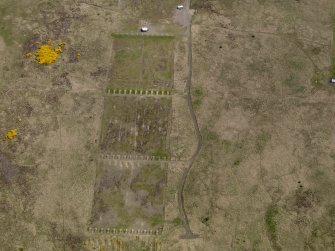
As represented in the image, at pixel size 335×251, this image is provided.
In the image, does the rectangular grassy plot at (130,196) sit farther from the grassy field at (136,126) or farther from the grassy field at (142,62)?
the grassy field at (142,62)

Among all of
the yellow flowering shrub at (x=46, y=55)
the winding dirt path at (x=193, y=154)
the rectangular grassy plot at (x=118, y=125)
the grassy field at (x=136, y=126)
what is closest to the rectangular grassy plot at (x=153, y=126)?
the grassy field at (x=136, y=126)

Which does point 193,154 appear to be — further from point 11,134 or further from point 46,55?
point 46,55

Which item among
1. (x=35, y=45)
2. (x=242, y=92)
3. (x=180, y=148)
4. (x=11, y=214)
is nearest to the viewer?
(x=11, y=214)

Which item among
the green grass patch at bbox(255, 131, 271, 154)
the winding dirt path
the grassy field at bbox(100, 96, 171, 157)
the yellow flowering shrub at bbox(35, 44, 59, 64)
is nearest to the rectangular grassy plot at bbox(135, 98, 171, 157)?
the grassy field at bbox(100, 96, 171, 157)

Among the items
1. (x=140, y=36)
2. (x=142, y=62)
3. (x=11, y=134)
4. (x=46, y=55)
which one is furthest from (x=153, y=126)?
(x=46, y=55)

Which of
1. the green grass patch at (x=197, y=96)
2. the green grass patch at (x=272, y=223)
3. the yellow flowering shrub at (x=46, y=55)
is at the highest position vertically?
the yellow flowering shrub at (x=46, y=55)

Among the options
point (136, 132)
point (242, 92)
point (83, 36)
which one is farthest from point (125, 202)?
point (83, 36)

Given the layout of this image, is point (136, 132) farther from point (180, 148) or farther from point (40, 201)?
point (40, 201)

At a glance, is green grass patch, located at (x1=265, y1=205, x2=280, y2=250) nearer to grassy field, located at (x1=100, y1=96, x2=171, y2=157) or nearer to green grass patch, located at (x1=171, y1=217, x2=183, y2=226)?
green grass patch, located at (x1=171, y1=217, x2=183, y2=226)
